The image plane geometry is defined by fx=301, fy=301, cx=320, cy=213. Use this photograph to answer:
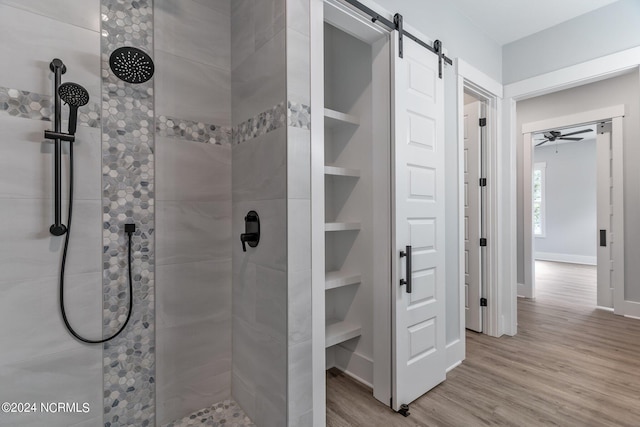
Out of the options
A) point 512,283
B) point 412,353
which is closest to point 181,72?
point 412,353

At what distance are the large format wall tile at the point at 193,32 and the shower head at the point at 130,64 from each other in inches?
11.1

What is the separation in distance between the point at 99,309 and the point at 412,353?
183 centimetres

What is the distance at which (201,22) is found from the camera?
168 centimetres

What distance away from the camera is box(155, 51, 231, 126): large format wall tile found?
1559 mm

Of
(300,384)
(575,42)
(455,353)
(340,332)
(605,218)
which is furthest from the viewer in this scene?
(605,218)

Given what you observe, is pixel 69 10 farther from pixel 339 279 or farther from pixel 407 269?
pixel 407 269

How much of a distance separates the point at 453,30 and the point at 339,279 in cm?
227

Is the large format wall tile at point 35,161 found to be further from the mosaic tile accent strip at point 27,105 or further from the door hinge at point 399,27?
the door hinge at point 399,27

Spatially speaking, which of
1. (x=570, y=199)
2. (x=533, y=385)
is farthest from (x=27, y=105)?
(x=570, y=199)

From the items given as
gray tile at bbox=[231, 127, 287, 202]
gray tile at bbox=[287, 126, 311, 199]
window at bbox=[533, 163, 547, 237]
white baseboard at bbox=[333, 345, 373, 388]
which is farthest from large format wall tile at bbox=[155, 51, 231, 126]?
window at bbox=[533, 163, 547, 237]

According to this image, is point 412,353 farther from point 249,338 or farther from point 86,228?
point 86,228

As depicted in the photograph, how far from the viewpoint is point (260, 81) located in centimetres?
154

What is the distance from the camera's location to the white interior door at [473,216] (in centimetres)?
314

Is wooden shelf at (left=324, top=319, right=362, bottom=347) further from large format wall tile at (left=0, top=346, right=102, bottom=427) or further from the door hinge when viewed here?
the door hinge
